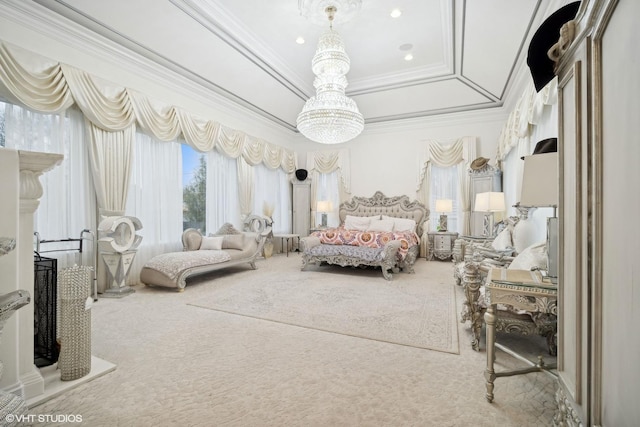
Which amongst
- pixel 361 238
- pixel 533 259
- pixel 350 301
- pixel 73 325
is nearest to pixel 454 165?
pixel 361 238

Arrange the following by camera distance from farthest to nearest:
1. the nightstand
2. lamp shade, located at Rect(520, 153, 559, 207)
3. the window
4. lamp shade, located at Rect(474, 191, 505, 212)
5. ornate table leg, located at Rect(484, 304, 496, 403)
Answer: the nightstand
the window
lamp shade, located at Rect(474, 191, 505, 212)
lamp shade, located at Rect(520, 153, 559, 207)
ornate table leg, located at Rect(484, 304, 496, 403)

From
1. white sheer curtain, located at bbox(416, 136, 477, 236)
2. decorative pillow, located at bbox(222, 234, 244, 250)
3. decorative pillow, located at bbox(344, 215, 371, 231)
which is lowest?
decorative pillow, located at bbox(222, 234, 244, 250)

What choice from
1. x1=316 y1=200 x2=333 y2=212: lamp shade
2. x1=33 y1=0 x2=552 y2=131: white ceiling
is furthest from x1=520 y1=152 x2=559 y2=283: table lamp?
x1=316 y1=200 x2=333 y2=212: lamp shade

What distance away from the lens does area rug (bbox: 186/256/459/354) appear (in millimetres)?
2705

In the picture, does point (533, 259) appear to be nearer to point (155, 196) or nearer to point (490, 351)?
point (490, 351)

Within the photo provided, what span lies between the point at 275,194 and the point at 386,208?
2.87 metres

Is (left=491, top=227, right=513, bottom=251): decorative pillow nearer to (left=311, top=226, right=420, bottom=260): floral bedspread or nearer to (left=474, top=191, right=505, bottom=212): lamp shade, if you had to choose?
(left=474, top=191, right=505, bottom=212): lamp shade

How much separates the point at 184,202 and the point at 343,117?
128 inches

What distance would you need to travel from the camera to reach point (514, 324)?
202cm

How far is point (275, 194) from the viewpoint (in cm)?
776

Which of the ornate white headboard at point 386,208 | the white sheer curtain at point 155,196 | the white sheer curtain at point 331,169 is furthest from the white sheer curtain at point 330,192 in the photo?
the white sheer curtain at point 155,196

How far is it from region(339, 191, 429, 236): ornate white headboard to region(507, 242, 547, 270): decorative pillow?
449 centimetres

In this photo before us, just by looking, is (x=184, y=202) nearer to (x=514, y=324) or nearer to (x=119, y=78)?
(x=119, y=78)

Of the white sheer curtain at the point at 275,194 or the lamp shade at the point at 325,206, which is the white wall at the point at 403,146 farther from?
the white sheer curtain at the point at 275,194
